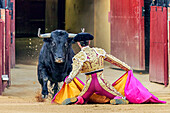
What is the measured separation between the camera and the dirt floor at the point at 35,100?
18.0 ft

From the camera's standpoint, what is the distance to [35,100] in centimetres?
758

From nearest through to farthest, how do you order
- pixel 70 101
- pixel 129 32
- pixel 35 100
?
pixel 70 101 → pixel 35 100 → pixel 129 32

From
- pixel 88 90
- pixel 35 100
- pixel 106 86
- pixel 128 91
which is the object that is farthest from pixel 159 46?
pixel 88 90

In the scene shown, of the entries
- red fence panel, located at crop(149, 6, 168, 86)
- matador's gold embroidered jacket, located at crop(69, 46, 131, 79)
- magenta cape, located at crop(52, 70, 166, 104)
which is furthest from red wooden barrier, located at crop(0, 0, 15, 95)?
red fence panel, located at crop(149, 6, 168, 86)

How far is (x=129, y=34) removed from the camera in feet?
41.2

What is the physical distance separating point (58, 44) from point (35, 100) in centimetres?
104

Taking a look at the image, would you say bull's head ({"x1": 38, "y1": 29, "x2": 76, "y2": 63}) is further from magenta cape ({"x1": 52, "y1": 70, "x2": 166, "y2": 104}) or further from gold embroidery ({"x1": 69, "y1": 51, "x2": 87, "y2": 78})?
gold embroidery ({"x1": 69, "y1": 51, "x2": 87, "y2": 78})

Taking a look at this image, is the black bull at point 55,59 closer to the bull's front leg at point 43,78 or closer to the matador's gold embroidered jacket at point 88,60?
the bull's front leg at point 43,78

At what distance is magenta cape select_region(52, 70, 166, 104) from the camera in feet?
20.3

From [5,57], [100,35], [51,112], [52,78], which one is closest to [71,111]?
[51,112]

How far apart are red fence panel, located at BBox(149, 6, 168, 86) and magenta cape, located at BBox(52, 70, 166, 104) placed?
3.73m

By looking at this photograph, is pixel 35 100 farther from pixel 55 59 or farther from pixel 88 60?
pixel 88 60

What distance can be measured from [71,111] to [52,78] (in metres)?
2.68

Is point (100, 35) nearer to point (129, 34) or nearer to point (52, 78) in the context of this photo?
point (129, 34)
